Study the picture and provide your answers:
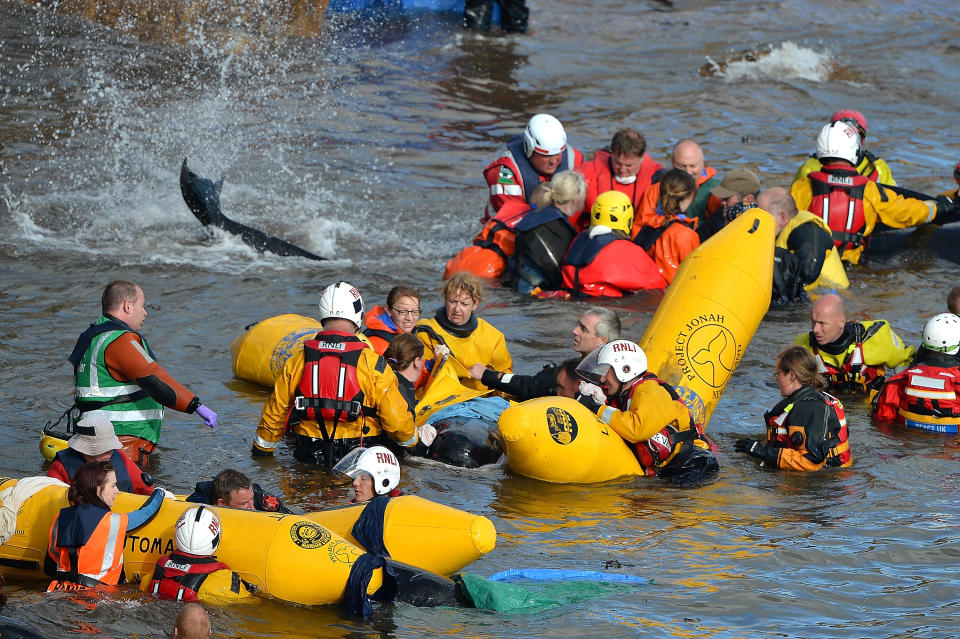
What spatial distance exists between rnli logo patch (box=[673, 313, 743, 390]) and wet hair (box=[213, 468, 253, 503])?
3.19 metres

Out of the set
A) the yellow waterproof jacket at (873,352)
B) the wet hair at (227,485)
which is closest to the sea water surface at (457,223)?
the yellow waterproof jacket at (873,352)

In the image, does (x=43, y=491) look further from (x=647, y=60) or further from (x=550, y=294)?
(x=647, y=60)

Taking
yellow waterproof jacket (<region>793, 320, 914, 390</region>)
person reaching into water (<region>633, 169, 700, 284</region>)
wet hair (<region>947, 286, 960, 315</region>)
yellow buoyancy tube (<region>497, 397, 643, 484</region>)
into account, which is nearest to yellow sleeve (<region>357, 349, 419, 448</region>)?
yellow buoyancy tube (<region>497, 397, 643, 484</region>)

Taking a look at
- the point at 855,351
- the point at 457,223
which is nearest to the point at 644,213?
the point at 855,351

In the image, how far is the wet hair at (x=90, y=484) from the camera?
208 inches

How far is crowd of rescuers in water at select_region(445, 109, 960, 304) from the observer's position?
10.2 m

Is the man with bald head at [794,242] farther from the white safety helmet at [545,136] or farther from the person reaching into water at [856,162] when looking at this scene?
the white safety helmet at [545,136]

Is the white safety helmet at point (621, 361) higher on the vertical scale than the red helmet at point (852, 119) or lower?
lower

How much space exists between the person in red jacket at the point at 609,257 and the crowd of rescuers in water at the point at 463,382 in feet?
0.04

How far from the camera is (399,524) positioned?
213 inches

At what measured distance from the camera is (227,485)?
18.5 feet

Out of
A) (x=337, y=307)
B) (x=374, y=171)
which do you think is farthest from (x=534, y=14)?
(x=337, y=307)

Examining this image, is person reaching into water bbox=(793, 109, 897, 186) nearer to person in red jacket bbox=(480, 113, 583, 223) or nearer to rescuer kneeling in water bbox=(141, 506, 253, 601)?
person in red jacket bbox=(480, 113, 583, 223)

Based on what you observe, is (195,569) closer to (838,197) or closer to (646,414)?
(646,414)
